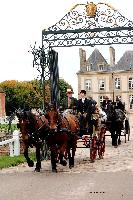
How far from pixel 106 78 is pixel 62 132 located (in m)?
63.9

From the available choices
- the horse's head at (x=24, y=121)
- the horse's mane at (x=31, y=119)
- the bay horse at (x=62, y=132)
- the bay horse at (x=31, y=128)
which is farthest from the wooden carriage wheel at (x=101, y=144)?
the horse's head at (x=24, y=121)

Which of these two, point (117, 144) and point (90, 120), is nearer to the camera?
point (90, 120)

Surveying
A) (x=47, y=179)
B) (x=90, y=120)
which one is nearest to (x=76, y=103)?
(x=90, y=120)

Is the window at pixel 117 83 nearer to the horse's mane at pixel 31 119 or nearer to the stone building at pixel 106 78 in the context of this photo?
the stone building at pixel 106 78

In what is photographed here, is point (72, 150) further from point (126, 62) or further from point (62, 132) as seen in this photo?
point (126, 62)

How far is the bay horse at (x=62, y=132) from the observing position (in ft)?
43.8

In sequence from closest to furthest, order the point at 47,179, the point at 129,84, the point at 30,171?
the point at 47,179 < the point at 30,171 < the point at 129,84

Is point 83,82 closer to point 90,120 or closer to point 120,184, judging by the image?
point 90,120

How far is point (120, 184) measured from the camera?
11.0 metres

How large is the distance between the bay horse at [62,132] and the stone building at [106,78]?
200ft

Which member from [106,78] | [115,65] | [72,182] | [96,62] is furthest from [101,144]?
[96,62]

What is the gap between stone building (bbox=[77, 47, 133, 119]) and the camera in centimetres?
7588

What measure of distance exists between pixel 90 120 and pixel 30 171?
11.5 feet

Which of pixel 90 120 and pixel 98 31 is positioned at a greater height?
pixel 98 31
